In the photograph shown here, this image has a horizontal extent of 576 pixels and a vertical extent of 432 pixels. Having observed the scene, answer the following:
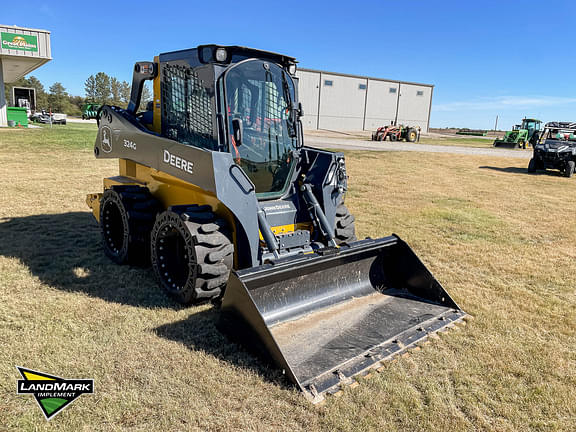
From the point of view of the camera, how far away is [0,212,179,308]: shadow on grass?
4473 millimetres

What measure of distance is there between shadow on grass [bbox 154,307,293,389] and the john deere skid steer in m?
0.10

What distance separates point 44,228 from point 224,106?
432cm

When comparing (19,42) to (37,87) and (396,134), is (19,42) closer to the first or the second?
(396,134)

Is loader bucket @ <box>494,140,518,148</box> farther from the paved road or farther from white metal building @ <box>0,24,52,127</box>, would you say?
white metal building @ <box>0,24,52,127</box>

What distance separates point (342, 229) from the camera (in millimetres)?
5145

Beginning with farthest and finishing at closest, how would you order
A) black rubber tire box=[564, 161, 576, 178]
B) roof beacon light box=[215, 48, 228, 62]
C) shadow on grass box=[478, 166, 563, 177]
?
shadow on grass box=[478, 166, 563, 177] → black rubber tire box=[564, 161, 576, 178] → roof beacon light box=[215, 48, 228, 62]

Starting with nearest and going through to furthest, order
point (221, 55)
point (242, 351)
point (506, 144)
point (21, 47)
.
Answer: point (242, 351) → point (221, 55) → point (21, 47) → point (506, 144)

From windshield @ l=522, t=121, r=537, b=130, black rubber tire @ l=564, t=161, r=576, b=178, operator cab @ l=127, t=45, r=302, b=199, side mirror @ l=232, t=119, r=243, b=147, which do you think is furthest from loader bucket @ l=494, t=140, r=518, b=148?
side mirror @ l=232, t=119, r=243, b=147

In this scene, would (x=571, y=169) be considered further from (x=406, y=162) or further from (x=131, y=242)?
(x=131, y=242)

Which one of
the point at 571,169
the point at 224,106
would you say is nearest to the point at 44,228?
the point at 224,106

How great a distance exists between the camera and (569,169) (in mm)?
15258

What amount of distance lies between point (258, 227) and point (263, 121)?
1301mm

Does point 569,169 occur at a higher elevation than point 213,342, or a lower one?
higher

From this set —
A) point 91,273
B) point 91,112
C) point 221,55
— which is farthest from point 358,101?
point 91,273
